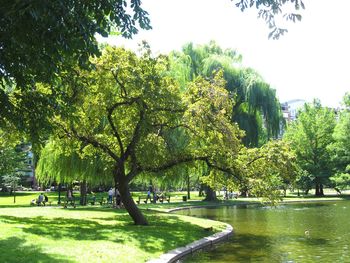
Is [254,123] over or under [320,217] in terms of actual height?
over

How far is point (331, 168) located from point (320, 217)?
1132 inches

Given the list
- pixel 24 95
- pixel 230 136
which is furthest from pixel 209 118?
pixel 24 95

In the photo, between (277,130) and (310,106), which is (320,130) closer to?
(310,106)

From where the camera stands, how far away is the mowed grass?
10.7 metres

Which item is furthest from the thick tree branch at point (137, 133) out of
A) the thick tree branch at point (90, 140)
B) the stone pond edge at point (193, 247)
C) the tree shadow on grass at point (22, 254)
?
the tree shadow on grass at point (22, 254)

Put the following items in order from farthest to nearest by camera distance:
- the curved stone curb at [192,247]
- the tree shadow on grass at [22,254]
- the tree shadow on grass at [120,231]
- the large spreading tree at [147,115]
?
the large spreading tree at [147,115], the tree shadow on grass at [120,231], the curved stone curb at [192,247], the tree shadow on grass at [22,254]

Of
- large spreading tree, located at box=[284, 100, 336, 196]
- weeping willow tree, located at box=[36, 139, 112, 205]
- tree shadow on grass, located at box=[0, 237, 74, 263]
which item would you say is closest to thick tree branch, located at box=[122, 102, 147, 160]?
tree shadow on grass, located at box=[0, 237, 74, 263]

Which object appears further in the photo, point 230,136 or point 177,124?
point 177,124

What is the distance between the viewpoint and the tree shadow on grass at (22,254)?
994 centimetres

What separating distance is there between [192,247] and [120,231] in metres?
2.98

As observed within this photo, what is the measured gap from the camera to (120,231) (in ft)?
49.4

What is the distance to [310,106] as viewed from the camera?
57.0m

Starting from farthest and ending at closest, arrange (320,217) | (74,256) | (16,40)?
(320,217)
(74,256)
(16,40)

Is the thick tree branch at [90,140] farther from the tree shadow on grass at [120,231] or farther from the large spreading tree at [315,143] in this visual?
the large spreading tree at [315,143]
